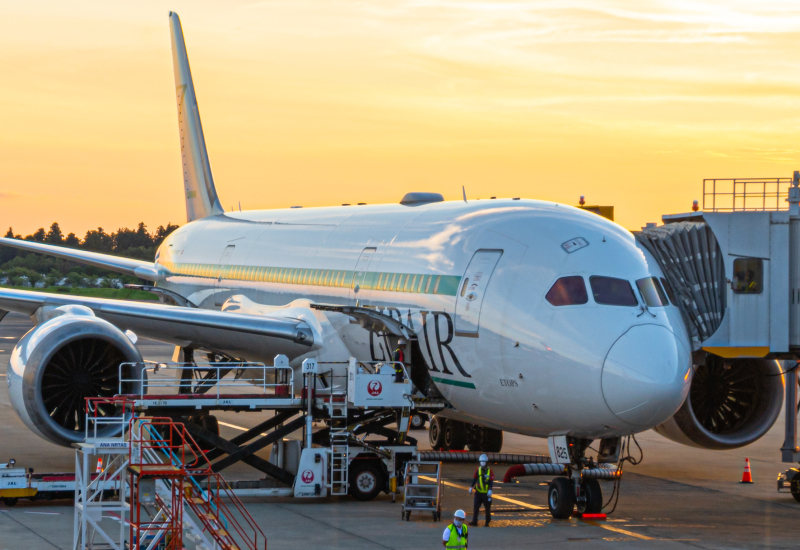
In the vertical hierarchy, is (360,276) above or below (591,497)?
above

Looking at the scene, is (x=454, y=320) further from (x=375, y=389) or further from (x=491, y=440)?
(x=491, y=440)

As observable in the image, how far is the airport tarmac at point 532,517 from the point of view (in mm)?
14773

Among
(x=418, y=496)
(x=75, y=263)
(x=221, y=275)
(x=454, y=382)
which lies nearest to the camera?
(x=418, y=496)

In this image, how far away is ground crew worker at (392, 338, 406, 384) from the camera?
56.2ft

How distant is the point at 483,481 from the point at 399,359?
8.44ft

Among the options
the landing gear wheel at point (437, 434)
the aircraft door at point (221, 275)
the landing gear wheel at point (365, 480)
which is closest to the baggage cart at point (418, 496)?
the landing gear wheel at point (365, 480)

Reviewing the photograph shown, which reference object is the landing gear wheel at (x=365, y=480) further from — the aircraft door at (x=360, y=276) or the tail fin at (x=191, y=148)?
the tail fin at (x=191, y=148)

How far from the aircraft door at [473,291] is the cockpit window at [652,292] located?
2.13 metres

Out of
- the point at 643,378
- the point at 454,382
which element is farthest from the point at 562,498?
the point at 643,378

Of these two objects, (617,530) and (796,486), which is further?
(796,486)

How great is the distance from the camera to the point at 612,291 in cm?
1509

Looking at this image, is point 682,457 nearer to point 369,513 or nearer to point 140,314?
point 369,513

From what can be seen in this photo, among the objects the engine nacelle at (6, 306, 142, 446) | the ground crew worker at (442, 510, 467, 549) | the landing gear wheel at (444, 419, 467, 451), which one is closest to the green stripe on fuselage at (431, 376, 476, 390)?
the ground crew worker at (442, 510, 467, 549)

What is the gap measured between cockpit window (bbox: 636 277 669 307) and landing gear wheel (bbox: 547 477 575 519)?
9.35 feet
